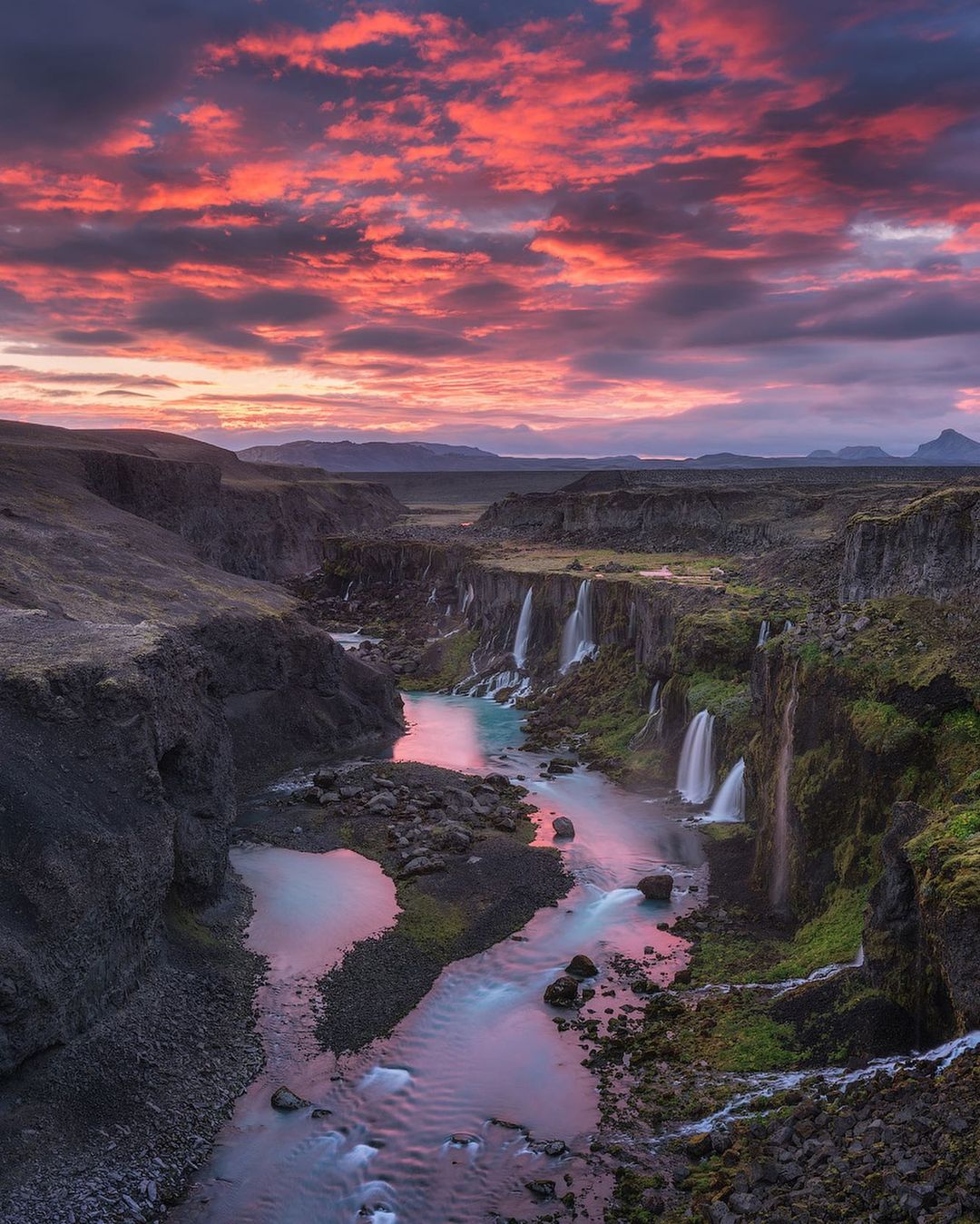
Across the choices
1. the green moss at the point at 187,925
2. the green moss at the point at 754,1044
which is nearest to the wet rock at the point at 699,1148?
the green moss at the point at 754,1044

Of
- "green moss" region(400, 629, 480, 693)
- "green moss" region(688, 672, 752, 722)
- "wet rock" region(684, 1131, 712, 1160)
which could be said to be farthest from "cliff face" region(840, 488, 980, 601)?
"green moss" region(400, 629, 480, 693)

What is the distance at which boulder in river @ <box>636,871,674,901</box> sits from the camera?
32.9 meters

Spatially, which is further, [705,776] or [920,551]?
[705,776]

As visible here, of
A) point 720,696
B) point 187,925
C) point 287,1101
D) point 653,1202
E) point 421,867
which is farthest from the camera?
point 720,696

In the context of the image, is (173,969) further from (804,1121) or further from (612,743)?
(612,743)

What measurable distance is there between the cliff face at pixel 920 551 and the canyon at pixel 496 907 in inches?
6.5

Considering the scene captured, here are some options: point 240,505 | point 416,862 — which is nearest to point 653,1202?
point 416,862

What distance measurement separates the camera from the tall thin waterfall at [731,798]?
3912 centimetres

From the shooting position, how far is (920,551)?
3653 centimetres

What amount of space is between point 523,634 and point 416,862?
125 feet

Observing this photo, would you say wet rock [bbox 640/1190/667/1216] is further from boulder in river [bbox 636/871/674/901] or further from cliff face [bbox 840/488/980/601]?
cliff face [bbox 840/488/980/601]

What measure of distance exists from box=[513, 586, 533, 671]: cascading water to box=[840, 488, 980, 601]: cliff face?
102 feet

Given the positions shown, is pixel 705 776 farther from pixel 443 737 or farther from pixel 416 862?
pixel 443 737

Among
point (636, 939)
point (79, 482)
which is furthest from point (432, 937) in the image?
point (79, 482)
